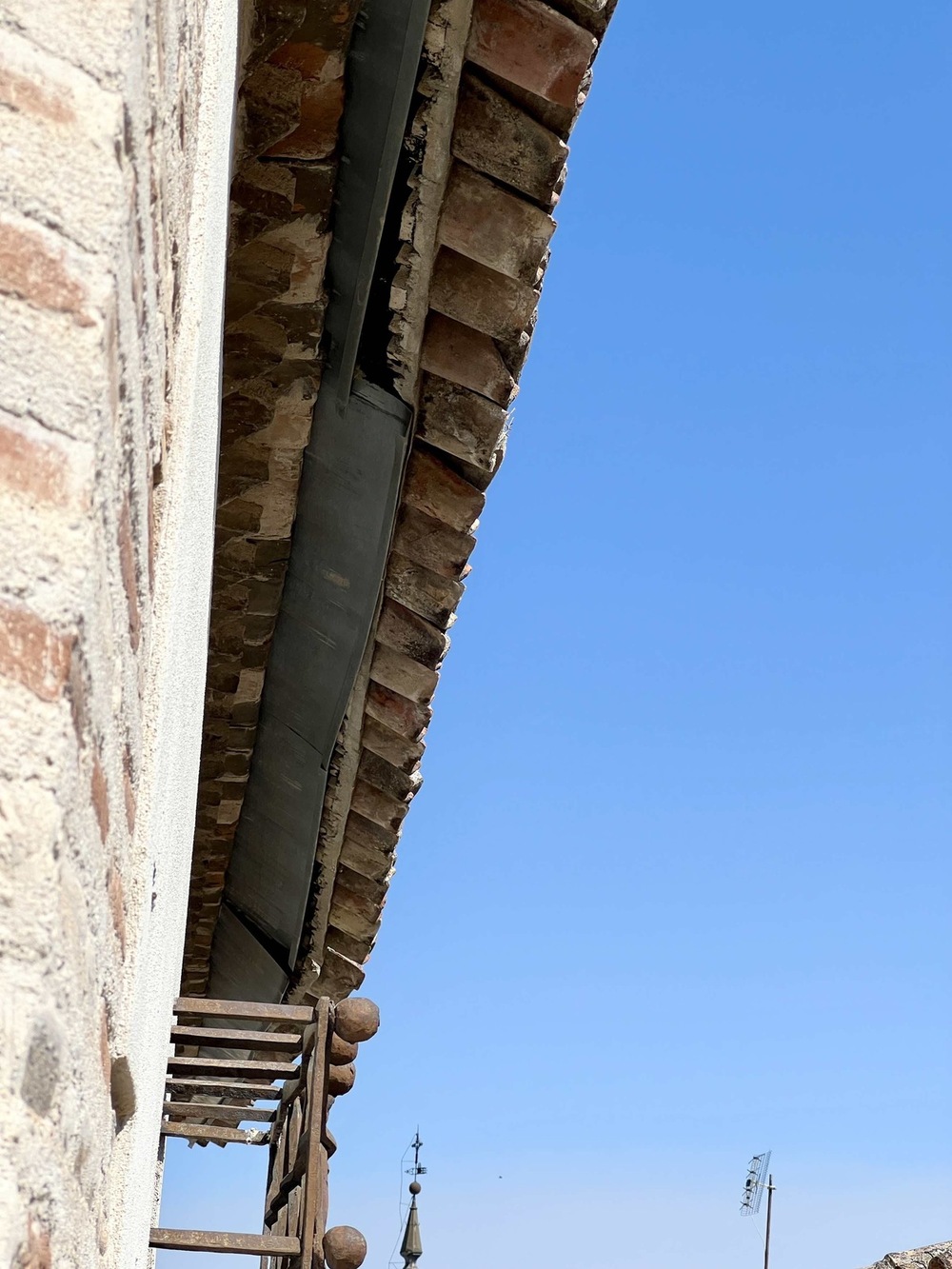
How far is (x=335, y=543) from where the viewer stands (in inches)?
148

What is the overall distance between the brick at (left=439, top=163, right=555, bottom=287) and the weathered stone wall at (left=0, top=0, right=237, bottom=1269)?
163 cm

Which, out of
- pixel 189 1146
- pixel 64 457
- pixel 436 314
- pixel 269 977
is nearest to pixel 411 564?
pixel 436 314

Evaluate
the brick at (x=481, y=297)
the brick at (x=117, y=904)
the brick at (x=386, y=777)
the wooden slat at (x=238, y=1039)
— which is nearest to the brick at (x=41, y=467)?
the brick at (x=117, y=904)

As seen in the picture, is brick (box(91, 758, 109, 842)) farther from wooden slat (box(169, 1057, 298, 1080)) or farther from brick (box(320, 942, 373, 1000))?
brick (box(320, 942, 373, 1000))

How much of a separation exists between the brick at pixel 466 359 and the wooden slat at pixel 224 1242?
1.94 metres

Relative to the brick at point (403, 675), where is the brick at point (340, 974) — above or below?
below

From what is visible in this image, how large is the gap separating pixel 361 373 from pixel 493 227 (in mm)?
530

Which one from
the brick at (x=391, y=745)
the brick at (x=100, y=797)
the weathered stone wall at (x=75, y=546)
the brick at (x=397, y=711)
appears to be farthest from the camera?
the brick at (x=391, y=745)

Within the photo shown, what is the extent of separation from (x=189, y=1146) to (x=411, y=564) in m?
3.53

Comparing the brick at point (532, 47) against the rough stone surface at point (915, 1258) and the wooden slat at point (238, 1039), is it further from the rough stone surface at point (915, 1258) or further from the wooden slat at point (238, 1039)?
the rough stone surface at point (915, 1258)

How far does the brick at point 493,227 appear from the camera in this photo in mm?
3031

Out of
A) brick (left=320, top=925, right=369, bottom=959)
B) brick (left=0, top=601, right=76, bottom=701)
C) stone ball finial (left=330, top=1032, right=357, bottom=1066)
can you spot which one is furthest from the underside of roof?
brick (left=0, top=601, right=76, bottom=701)

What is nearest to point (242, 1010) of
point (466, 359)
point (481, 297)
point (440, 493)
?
point (440, 493)

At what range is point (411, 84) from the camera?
2887mm
